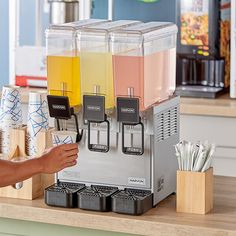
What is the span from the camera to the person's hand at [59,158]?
2369 millimetres

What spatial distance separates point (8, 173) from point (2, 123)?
40 cm

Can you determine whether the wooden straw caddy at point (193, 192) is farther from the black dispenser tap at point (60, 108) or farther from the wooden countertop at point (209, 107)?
the wooden countertop at point (209, 107)

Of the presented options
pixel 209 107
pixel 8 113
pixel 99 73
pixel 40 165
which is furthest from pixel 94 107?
pixel 209 107

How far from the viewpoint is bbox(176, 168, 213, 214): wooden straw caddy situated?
7.84ft

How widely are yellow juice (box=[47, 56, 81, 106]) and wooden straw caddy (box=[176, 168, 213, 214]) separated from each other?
0.39m

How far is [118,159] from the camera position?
99.0 inches

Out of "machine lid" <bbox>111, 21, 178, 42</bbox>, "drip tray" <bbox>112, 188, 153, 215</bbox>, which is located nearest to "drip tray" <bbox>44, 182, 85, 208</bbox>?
"drip tray" <bbox>112, 188, 153, 215</bbox>

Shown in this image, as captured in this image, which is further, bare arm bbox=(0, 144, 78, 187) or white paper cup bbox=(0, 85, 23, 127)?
white paper cup bbox=(0, 85, 23, 127)

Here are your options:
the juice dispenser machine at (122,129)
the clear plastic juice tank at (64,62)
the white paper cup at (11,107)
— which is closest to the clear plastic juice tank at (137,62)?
the juice dispenser machine at (122,129)

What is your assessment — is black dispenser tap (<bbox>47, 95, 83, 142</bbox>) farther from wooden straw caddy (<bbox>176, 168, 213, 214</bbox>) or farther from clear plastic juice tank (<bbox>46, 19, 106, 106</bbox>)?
wooden straw caddy (<bbox>176, 168, 213, 214</bbox>)

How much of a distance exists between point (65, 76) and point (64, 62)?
0.13 ft

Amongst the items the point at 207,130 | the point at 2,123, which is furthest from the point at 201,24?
the point at 2,123

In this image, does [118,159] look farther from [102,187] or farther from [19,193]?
[19,193]

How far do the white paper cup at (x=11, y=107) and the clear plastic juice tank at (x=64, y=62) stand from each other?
180 mm
